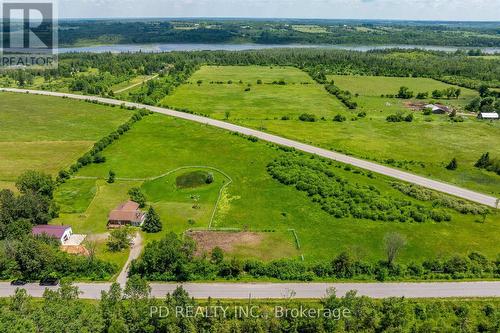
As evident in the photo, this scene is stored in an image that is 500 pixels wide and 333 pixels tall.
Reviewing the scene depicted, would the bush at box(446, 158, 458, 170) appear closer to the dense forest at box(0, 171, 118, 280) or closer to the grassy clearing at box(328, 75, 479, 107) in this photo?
the grassy clearing at box(328, 75, 479, 107)

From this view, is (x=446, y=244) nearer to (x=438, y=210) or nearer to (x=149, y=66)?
(x=438, y=210)

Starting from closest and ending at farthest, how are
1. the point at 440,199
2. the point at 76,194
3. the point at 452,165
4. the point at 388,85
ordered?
1. the point at 440,199
2. the point at 76,194
3. the point at 452,165
4. the point at 388,85

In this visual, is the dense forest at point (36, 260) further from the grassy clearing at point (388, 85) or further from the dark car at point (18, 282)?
the grassy clearing at point (388, 85)

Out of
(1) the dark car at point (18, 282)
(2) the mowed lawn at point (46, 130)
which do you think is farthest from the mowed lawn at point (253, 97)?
(1) the dark car at point (18, 282)

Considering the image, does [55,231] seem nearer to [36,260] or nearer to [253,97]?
[36,260]

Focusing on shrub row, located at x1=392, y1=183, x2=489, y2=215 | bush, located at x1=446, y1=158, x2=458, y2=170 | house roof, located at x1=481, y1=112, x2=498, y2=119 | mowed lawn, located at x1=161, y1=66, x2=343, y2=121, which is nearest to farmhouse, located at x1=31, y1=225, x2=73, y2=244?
shrub row, located at x1=392, y1=183, x2=489, y2=215

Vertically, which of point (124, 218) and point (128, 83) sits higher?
point (128, 83)

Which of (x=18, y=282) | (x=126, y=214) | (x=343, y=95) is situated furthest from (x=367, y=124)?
(x=18, y=282)
